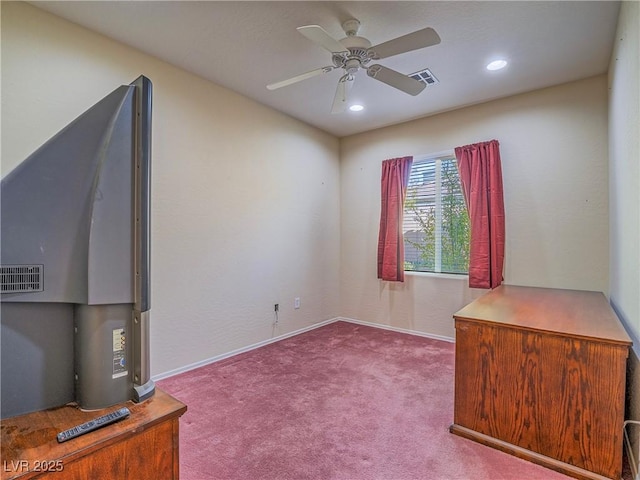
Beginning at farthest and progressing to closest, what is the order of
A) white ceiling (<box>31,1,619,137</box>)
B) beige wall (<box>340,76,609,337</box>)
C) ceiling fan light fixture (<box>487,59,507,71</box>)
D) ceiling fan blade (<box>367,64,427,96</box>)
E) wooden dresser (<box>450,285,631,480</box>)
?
beige wall (<box>340,76,609,337</box>) < ceiling fan light fixture (<box>487,59,507,71</box>) < ceiling fan blade (<box>367,64,427,96</box>) < white ceiling (<box>31,1,619,137</box>) < wooden dresser (<box>450,285,631,480</box>)

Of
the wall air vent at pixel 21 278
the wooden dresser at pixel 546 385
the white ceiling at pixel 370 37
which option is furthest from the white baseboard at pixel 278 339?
the white ceiling at pixel 370 37

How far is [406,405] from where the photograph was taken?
2.39 metres

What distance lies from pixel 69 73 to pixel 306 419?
2.87 meters

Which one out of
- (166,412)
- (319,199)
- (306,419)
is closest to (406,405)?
(306,419)

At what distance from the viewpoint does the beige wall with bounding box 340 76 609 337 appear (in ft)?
9.89

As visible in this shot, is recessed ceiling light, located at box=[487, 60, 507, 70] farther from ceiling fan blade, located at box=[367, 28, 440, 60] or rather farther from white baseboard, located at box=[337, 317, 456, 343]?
white baseboard, located at box=[337, 317, 456, 343]

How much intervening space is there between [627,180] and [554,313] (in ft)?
3.03

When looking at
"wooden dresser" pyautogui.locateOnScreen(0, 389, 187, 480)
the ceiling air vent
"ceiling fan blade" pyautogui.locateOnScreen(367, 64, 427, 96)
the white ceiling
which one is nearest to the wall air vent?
"wooden dresser" pyautogui.locateOnScreen(0, 389, 187, 480)

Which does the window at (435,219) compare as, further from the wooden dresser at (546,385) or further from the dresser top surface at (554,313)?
the wooden dresser at (546,385)

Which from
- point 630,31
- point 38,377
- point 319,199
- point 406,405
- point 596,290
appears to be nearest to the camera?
point 38,377

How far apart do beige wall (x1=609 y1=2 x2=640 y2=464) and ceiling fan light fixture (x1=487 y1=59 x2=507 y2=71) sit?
714 millimetres

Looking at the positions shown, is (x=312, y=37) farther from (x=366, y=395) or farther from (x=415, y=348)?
(x=415, y=348)

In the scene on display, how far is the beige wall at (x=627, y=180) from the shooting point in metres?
1.72

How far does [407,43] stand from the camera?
6.63ft
